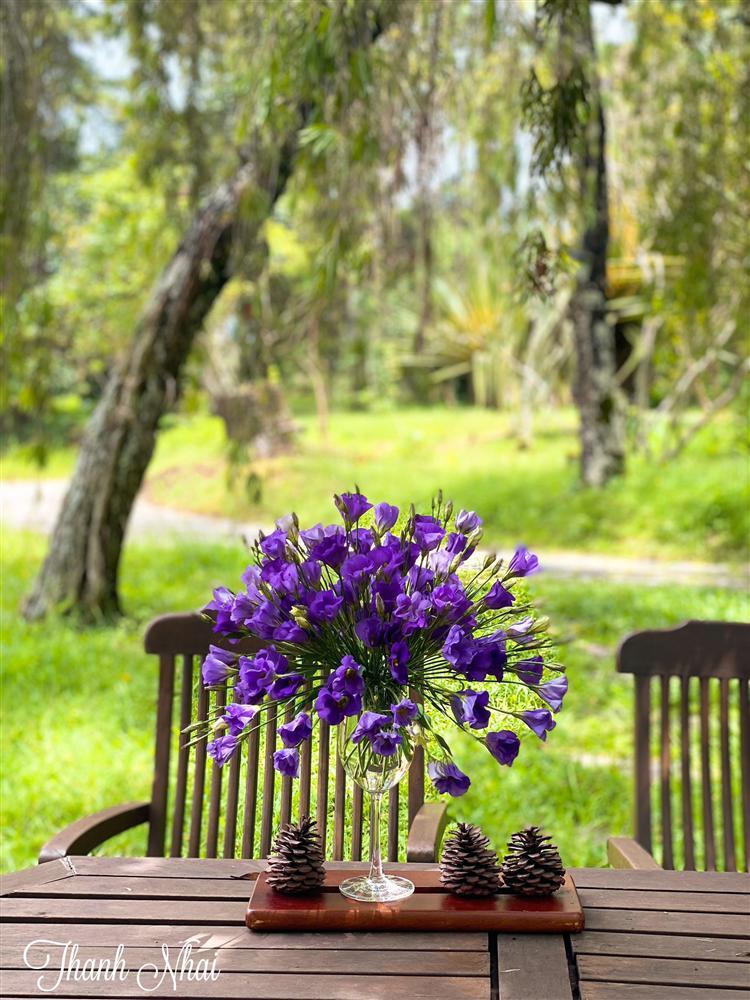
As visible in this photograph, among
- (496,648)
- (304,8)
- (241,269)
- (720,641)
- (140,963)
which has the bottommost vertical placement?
(140,963)

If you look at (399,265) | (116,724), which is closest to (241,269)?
(399,265)

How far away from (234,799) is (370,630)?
0.91 metres

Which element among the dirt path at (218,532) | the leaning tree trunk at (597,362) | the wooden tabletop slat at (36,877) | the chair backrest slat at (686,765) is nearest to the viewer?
the wooden tabletop slat at (36,877)

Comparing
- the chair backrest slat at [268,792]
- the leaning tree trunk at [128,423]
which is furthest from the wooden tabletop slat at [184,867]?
the leaning tree trunk at [128,423]

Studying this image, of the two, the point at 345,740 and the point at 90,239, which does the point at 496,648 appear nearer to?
→ the point at 345,740

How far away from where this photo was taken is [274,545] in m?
1.68

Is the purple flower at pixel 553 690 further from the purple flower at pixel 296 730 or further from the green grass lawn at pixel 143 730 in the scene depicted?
the green grass lawn at pixel 143 730

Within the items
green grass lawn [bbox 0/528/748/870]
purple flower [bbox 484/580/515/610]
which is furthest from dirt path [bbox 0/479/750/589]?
purple flower [bbox 484/580/515/610]

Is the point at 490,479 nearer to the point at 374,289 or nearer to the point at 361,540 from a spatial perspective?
the point at 374,289

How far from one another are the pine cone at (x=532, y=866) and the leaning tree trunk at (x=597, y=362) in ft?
26.7

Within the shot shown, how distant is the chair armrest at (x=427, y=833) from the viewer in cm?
210

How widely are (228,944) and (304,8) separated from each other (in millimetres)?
2664

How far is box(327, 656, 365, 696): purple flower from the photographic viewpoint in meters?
1.58

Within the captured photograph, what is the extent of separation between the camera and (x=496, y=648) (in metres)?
1.64
